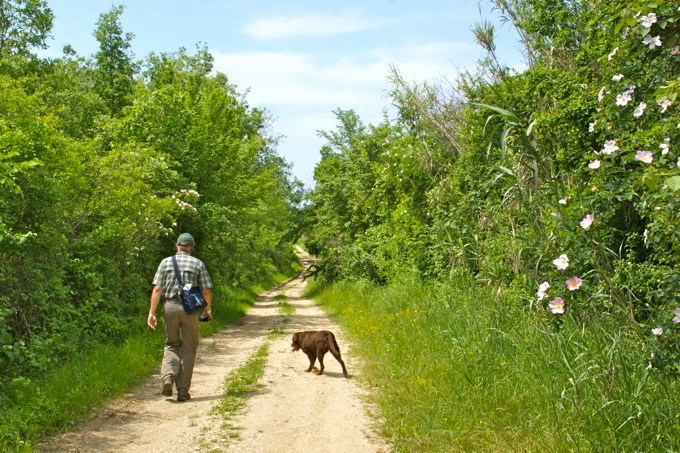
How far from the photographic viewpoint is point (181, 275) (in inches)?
324

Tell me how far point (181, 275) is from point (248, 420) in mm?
2220

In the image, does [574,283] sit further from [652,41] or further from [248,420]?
[248,420]

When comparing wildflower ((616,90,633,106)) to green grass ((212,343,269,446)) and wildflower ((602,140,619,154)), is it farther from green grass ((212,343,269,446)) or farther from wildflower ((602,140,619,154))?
green grass ((212,343,269,446))

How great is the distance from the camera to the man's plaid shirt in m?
8.22

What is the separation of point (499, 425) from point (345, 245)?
21929 mm

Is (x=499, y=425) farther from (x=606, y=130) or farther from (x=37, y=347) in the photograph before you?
(x=37, y=347)

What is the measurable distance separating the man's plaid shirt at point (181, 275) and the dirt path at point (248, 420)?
1.38 m

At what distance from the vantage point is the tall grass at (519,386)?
4.44m

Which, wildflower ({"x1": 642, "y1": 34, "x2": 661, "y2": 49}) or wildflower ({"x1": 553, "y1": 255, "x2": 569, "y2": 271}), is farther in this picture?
wildflower ({"x1": 553, "y1": 255, "x2": 569, "y2": 271})

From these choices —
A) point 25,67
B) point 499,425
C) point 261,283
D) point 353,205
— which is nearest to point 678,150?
point 499,425

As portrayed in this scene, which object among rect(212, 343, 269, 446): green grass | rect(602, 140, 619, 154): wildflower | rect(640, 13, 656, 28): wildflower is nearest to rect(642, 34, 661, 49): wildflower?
rect(640, 13, 656, 28): wildflower

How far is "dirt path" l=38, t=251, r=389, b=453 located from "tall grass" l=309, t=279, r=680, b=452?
439 mm

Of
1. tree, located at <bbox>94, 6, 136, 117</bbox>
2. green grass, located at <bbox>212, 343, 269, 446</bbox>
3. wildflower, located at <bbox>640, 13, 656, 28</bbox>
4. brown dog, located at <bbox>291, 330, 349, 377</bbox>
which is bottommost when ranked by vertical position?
green grass, located at <bbox>212, 343, 269, 446</bbox>

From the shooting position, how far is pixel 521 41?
11.7 m
